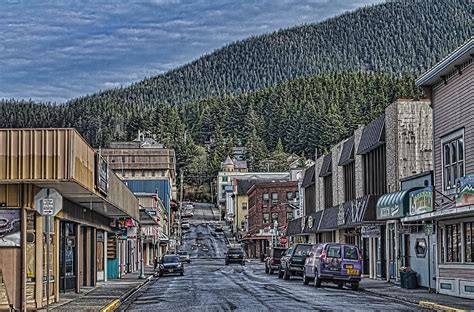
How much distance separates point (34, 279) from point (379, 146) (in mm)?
26401

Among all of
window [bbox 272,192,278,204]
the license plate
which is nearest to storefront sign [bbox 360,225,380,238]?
the license plate

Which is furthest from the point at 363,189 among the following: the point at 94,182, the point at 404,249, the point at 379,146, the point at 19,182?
the point at 19,182

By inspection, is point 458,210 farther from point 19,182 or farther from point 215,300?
point 19,182

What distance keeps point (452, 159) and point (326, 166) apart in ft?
112

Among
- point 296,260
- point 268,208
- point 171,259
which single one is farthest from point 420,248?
point 268,208

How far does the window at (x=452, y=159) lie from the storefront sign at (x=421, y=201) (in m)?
0.70

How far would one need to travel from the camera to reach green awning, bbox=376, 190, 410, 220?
126ft

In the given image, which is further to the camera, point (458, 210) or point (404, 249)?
point (404, 249)

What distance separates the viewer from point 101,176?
3041cm

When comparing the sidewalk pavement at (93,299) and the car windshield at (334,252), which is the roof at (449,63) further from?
the sidewalk pavement at (93,299)

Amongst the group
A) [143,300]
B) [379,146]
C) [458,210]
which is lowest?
[143,300]

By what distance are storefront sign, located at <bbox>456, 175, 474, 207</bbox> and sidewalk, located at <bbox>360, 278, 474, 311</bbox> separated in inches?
124

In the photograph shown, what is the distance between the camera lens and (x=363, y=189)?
53344 millimetres

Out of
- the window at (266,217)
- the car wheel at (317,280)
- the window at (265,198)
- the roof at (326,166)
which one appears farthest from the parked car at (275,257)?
the window at (265,198)
